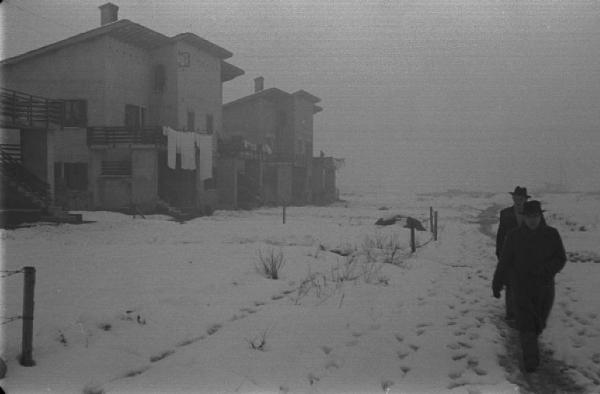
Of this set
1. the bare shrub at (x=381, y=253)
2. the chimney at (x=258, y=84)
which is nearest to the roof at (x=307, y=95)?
the chimney at (x=258, y=84)

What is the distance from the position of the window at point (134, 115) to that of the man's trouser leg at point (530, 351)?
25876 mm

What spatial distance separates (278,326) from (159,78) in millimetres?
26929

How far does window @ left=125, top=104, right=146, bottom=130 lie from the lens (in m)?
27.5

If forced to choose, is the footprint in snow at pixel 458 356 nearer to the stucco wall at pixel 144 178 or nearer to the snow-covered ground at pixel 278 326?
the snow-covered ground at pixel 278 326

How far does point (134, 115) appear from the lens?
28000mm

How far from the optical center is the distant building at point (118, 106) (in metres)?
24.4

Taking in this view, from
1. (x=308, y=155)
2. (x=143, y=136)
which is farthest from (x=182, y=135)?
(x=308, y=155)

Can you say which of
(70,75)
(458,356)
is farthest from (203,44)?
(458,356)

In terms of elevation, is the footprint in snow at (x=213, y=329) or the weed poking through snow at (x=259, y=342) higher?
the weed poking through snow at (x=259, y=342)

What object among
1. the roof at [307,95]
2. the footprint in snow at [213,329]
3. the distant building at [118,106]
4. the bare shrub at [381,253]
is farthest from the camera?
the roof at [307,95]

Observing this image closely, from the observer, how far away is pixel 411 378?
446cm

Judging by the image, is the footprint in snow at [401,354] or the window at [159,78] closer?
the footprint in snow at [401,354]

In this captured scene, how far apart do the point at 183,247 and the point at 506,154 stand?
85.6 m

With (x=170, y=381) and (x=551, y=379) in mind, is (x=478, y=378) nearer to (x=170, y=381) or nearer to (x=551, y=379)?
(x=551, y=379)
